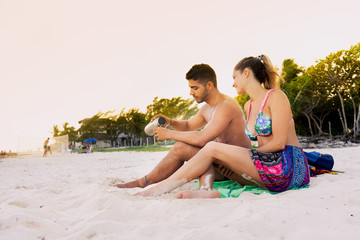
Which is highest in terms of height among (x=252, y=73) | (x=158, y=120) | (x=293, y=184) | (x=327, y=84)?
(x=327, y=84)

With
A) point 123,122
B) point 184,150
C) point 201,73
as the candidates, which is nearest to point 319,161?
point 184,150

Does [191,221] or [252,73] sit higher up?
[252,73]

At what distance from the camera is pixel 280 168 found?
191 centimetres

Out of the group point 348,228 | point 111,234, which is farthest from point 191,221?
point 348,228

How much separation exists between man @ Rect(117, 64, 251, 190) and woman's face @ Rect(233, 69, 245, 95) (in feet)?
0.87

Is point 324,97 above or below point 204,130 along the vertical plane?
above

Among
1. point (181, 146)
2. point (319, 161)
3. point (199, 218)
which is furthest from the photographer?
point (319, 161)

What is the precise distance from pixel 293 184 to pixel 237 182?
0.58 m

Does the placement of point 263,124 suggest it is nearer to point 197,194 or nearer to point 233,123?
point 233,123

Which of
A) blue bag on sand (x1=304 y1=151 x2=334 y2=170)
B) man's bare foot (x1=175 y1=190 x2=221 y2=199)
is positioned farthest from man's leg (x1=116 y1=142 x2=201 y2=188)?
blue bag on sand (x1=304 y1=151 x2=334 y2=170)

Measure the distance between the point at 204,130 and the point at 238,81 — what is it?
1.81ft

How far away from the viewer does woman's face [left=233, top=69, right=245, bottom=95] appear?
2.22m

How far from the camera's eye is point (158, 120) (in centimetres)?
291

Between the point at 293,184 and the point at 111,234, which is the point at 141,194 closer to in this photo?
the point at 111,234
